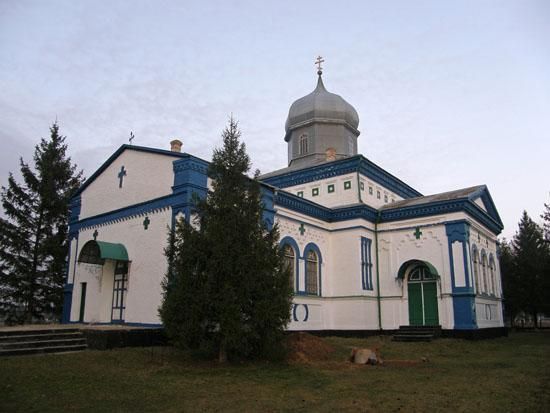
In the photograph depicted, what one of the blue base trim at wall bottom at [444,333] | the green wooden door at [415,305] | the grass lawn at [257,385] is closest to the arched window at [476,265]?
the blue base trim at wall bottom at [444,333]

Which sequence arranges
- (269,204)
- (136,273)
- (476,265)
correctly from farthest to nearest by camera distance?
1. (476,265)
2. (269,204)
3. (136,273)

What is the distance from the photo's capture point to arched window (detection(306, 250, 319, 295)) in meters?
20.3

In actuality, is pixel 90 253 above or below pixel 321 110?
below

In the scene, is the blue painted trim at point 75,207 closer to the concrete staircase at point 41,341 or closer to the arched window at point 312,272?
the concrete staircase at point 41,341

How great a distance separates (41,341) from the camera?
12078 mm

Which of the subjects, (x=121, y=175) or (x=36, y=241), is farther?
(x=36, y=241)

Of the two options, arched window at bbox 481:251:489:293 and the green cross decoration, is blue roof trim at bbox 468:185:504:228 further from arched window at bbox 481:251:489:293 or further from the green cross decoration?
the green cross decoration

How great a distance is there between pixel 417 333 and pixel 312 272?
4999mm

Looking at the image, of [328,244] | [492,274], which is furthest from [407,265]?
[492,274]

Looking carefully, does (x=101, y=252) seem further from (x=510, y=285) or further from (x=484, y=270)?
(x=510, y=285)

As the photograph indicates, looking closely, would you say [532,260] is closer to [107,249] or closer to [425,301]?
[425,301]

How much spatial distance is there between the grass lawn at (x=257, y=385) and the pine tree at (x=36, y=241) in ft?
42.6

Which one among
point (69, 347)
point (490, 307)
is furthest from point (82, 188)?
point (490, 307)

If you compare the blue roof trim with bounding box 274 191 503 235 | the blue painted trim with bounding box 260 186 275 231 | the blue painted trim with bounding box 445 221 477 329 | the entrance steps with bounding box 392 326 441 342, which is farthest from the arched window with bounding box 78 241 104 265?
the blue painted trim with bounding box 445 221 477 329
